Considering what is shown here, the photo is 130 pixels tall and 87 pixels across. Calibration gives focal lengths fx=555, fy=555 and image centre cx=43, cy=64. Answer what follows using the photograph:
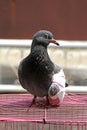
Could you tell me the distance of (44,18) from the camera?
5.02 meters

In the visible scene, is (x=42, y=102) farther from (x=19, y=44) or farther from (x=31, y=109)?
(x=19, y=44)

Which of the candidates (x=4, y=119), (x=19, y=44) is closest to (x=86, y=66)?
(x=19, y=44)

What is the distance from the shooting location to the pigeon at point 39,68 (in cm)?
284

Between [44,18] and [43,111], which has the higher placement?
[44,18]

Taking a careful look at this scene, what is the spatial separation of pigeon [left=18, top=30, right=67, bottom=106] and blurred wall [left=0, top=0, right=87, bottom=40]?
6.97 feet

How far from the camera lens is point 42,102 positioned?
298 centimetres

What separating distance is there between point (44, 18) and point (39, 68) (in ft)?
7.27

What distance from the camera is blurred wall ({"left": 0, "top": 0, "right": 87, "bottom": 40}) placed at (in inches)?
197

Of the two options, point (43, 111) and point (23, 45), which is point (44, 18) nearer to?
point (23, 45)

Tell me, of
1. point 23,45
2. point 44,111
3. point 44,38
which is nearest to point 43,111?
point 44,111

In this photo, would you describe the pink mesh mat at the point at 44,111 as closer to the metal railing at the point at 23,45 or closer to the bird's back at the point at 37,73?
the bird's back at the point at 37,73

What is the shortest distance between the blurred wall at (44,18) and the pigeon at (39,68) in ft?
6.97

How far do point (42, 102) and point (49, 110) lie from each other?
0.17 m

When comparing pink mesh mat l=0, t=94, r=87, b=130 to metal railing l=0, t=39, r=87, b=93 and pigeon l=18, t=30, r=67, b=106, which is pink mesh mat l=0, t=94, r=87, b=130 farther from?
metal railing l=0, t=39, r=87, b=93
